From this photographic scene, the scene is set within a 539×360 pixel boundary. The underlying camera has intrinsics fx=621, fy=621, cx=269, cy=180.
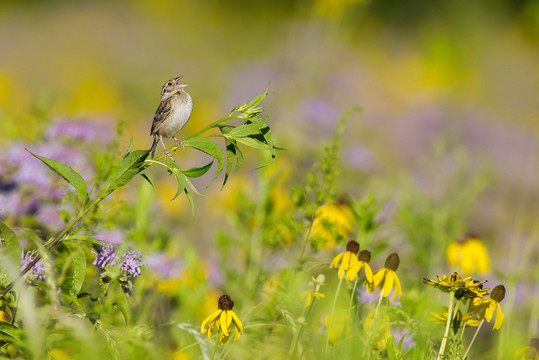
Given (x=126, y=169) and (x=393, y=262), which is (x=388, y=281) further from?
(x=126, y=169)

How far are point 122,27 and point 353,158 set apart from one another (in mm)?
9177

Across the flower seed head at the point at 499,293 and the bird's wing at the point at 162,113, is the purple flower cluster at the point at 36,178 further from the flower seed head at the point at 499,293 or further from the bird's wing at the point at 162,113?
the flower seed head at the point at 499,293

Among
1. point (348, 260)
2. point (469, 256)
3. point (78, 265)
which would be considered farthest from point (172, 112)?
point (469, 256)

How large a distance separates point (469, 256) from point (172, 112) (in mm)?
1138

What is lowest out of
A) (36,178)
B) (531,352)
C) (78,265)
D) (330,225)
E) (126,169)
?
(531,352)

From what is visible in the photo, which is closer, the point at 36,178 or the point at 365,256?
Result: the point at 365,256

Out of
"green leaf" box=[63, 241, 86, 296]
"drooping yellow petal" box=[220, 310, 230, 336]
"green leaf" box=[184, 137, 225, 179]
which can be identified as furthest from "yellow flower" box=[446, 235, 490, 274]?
"green leaf" box=[63, 241, 86, 296]

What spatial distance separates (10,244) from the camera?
3.37 ft

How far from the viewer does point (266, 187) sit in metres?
2.29

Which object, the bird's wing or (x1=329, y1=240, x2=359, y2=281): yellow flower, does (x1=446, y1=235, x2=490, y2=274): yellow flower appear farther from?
the bird's wing

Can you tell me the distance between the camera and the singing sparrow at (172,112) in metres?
1.20

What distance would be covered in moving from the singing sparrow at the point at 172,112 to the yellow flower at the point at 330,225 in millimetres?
534

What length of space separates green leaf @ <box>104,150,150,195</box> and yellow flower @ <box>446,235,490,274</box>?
1.23m

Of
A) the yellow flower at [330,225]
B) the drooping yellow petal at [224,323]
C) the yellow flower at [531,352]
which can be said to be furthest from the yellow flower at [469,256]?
the drooping yellow petal at [224,323]
